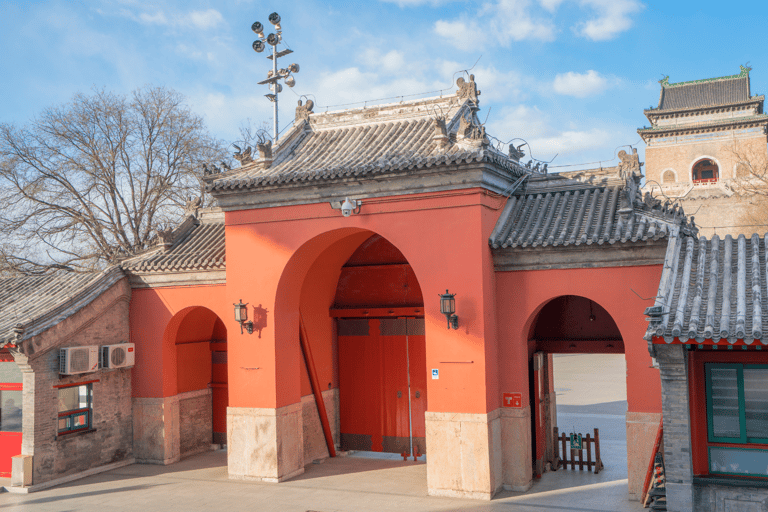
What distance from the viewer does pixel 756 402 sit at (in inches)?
294

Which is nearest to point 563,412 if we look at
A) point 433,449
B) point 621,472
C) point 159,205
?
point 621,472

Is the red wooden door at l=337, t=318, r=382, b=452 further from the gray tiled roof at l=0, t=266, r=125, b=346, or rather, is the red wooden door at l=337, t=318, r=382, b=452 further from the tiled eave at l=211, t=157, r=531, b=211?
the gray tiled roof at l=0, t=266, r=125, b=346

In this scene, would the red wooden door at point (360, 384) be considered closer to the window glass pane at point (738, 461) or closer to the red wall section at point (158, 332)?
the red wall section at point (158, 332)

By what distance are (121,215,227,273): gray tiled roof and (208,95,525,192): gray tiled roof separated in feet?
5.06

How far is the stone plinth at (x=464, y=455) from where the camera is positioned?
9.88m

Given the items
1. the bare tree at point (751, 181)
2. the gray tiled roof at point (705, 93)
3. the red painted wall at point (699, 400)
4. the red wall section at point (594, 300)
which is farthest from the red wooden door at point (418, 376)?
the gray tiled roof at point (705, 93)

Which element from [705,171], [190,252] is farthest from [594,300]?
[705,171]

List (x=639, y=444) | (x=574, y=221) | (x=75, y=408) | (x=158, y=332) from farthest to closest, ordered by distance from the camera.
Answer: (x=158, y=332) < (x=75, y=408) < (x=574, y=221) < (x=639, y=444)

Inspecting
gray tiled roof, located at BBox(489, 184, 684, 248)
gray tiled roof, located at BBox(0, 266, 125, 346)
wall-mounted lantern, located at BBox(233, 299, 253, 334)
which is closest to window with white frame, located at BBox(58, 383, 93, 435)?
gray tiled roof, located at BBox(0, 266, 125, 346)

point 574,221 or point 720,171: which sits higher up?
point 720,171

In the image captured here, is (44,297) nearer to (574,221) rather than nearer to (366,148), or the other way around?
(366,148)

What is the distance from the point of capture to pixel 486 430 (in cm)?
986

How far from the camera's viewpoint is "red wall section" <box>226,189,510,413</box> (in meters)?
10.1

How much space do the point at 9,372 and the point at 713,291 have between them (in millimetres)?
11184
